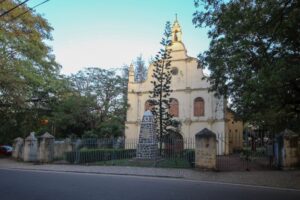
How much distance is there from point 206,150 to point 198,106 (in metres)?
19.5

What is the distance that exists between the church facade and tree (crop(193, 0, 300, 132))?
16.1 meters

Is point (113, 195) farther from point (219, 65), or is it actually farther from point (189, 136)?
point (189, 136)

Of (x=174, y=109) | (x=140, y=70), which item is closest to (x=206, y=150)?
(x=174, y=109)

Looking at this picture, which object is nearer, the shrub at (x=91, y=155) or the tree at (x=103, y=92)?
the shrub at (x=91, y=155)

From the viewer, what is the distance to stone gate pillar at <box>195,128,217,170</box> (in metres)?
16.7

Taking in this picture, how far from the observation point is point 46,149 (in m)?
24.0

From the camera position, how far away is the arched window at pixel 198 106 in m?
35.8

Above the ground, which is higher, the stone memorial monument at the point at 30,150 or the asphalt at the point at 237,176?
the stone memorial monument at the point at 30,150

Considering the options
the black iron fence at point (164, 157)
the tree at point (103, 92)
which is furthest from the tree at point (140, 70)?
the black iron fence at point (164, 157)

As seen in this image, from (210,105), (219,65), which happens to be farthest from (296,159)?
(210,105)

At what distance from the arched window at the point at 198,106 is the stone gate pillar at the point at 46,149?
54.7 feet

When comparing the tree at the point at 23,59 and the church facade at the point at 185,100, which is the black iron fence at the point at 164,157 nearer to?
the tree at the point at 23,59

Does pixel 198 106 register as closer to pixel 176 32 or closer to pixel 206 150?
pixel 176 32

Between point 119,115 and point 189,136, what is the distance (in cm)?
903
